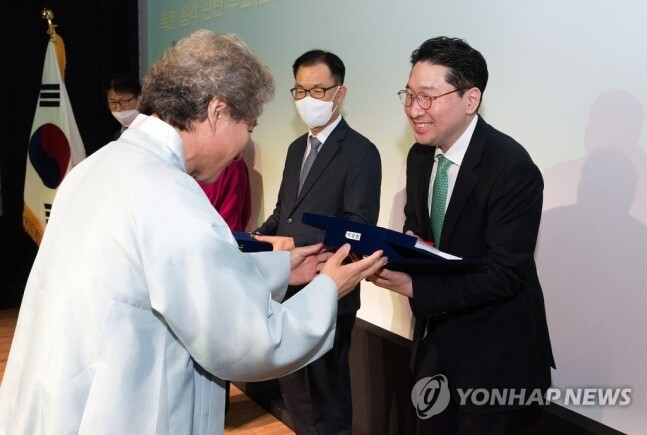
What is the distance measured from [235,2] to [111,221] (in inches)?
112

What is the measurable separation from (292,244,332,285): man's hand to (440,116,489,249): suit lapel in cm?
36

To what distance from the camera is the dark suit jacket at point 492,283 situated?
57.8 inches

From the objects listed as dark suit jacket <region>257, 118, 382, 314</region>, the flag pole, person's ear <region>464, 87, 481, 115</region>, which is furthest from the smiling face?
the flag pole

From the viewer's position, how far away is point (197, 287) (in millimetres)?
966

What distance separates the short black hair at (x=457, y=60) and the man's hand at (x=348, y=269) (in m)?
0.54

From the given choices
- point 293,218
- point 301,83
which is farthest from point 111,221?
point 301,83

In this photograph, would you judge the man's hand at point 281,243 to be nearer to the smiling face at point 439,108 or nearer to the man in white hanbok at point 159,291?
the smiling face at point 439,108

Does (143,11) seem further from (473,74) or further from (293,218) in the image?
(473,74)

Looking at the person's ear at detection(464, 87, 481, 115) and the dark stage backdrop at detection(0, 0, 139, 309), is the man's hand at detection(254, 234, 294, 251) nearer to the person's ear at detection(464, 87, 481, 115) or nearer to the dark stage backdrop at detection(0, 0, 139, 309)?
the person's ear at detection(464, 87, 481, 115)

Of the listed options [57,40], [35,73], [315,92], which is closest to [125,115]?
[57,40]

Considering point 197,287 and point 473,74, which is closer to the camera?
point 197,287

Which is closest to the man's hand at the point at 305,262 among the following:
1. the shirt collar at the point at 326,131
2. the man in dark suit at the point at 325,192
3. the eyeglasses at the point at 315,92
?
the man in dark suit at the point at 325,192

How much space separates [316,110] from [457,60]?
33.1 inches

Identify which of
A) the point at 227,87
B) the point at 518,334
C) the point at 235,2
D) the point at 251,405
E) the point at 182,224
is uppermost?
the point at 235,2
